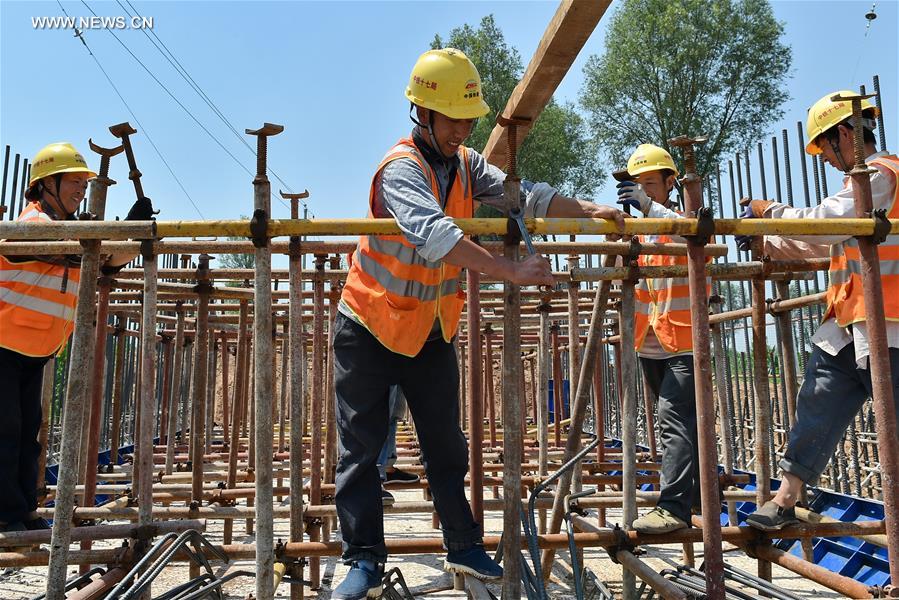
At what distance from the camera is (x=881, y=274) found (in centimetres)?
311

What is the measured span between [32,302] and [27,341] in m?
0.23

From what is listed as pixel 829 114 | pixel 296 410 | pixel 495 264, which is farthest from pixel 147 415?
pixel 829 114

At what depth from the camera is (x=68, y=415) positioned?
256 centimetres

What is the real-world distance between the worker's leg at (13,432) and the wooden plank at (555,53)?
314cm

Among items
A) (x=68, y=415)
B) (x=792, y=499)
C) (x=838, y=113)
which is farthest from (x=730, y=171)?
(x=68, y=415)

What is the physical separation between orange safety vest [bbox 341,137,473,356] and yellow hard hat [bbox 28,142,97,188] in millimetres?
2415

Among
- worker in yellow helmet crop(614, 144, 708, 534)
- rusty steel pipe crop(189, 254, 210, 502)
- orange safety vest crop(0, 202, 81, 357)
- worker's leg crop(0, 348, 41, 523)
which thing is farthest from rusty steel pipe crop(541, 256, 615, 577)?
worker's leg crop(0, 348, 41, 523)

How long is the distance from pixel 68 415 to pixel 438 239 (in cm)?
157

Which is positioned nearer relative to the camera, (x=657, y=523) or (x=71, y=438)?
(x=71, y=438)

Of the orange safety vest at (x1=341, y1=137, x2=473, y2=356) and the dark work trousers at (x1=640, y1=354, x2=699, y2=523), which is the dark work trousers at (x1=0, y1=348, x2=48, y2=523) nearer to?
the orange safety vest at (x1=341, y1=137, x2=473, y2=356)

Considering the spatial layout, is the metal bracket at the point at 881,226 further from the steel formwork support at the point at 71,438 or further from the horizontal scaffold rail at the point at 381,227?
the steel formwork support at the point at 71,438

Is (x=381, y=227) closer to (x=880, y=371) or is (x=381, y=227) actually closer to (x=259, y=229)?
(x=259, y=229)

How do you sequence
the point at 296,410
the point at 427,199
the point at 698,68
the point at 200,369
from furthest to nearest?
the point at 698,68 < the point at 200,369 < the point at 296,410 < the point at 427,199

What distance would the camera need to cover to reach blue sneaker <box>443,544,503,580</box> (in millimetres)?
2750
